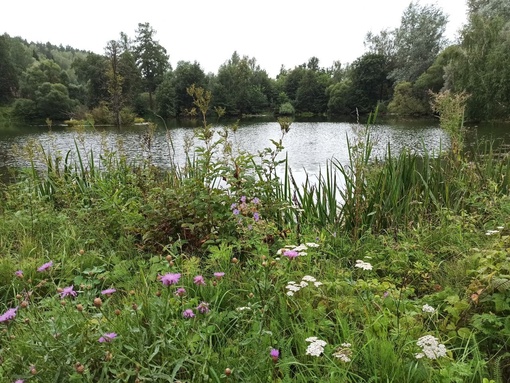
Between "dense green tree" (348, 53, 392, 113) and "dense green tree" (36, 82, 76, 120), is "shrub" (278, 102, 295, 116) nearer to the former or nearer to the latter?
"dense green tree" (348, 53, 392, 113)

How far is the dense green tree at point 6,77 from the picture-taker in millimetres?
53531

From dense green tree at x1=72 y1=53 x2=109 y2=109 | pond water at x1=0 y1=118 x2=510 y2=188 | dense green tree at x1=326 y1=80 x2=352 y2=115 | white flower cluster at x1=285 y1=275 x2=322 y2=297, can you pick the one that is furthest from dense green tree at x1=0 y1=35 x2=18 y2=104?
white flower cluster at x1=285 y1=275 x2=322 y2=297

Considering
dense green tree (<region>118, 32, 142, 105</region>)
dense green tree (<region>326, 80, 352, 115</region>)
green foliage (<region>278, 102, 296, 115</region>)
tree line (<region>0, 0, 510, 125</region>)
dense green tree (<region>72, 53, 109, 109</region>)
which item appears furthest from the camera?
green foliage (<region>278, 102, 296, 115</region>)

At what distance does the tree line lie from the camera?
23797 millimetres

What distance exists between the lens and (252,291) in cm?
164

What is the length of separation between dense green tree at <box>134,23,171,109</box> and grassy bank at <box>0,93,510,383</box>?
53.8 meters

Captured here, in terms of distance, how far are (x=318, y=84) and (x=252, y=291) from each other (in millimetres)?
74485

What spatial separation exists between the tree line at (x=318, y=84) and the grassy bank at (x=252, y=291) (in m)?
26.2

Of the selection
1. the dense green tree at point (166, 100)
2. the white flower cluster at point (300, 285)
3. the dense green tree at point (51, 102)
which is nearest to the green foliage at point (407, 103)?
the dense green tree at point (166, 100)

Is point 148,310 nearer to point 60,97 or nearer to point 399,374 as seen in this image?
point 399,374

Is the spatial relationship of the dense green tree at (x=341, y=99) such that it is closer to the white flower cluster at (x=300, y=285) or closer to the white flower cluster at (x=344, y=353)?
the white flower cluster at (x=300, y=285)

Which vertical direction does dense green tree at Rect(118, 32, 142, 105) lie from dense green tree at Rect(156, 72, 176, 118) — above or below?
above

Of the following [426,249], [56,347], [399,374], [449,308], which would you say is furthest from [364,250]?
[56,347]

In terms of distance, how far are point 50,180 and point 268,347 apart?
3688 mm
